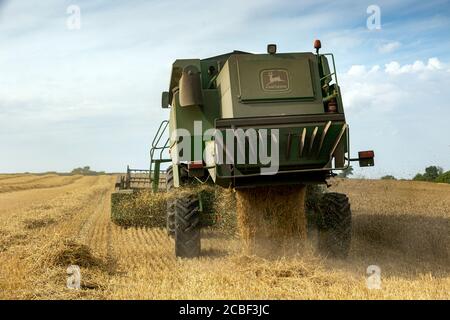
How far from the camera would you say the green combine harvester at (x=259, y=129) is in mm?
6984

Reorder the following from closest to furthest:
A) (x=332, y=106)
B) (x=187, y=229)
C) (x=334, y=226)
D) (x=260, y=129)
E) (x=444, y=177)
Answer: (x=260, y=129)
(x=332, y=106)
(x=187, y=229)
(x=334, y=226)
(x=444, y=177)

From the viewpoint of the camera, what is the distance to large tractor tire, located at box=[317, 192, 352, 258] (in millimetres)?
8211

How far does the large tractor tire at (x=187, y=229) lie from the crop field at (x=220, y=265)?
19cm

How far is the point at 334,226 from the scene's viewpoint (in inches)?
326

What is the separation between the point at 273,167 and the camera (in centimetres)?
705

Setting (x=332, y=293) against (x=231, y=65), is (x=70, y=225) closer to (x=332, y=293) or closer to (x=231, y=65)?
(x=231, y=65)

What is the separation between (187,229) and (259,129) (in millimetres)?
2015

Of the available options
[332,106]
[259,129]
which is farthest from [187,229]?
[332,106]

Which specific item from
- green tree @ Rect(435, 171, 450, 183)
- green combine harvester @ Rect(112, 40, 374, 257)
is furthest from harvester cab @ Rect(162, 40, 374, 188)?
green tree @ Rect(435, 171, 450, 183)

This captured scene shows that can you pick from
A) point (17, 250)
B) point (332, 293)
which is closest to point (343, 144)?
point (332, 293)

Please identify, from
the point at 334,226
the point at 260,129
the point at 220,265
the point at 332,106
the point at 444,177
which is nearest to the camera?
the point at 260,129

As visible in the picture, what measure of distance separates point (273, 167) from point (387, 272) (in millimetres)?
1924

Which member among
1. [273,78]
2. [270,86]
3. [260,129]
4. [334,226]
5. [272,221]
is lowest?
[334,226]

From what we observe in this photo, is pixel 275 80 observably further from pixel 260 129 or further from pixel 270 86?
pixel 260 129
